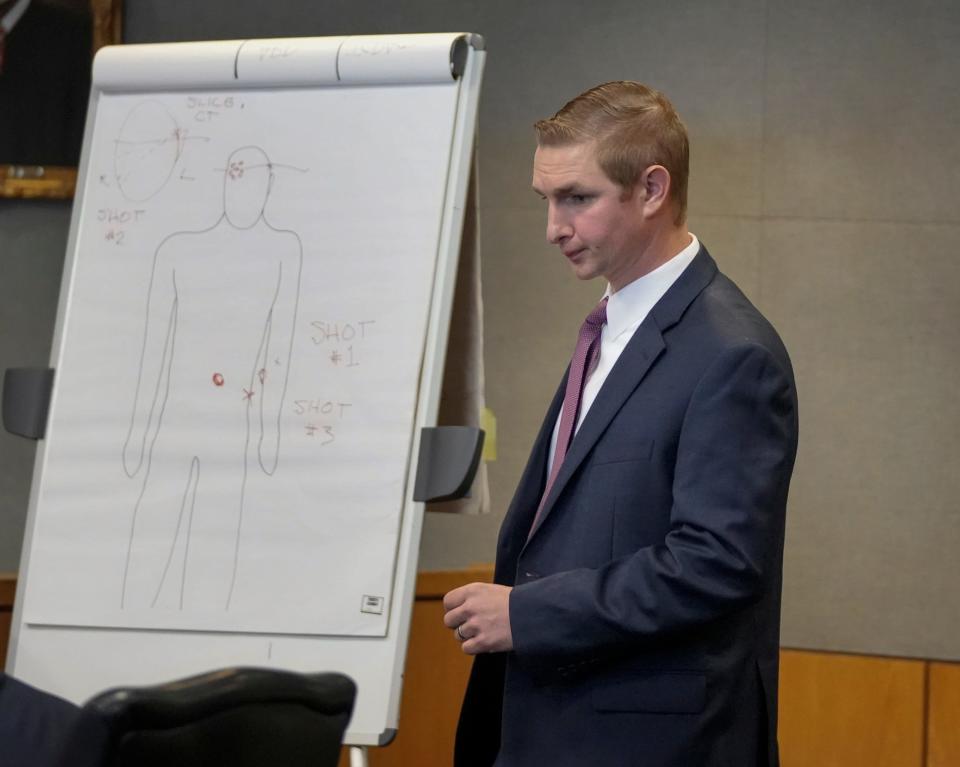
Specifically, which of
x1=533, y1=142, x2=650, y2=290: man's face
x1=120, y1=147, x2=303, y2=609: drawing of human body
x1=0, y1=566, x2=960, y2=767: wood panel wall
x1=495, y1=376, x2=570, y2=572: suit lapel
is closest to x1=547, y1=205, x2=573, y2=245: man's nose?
x1=533, y1=142, x2=650, y2=290: man's face

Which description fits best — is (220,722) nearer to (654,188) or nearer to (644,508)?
(644,508)

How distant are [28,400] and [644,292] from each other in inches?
52.3

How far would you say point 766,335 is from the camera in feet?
6.01

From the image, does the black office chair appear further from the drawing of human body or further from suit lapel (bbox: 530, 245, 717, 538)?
the drawing of human body

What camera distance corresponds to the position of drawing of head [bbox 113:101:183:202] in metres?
2.66

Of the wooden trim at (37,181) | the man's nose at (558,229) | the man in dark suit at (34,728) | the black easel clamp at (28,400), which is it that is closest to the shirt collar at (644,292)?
the man's nose at (558,229)

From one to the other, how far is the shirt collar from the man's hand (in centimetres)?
44

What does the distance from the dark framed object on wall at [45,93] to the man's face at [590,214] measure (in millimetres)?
2303

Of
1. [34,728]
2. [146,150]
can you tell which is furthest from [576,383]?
[146,150]

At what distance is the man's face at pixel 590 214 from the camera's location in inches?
74.9


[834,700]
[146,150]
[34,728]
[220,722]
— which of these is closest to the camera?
[34,728]

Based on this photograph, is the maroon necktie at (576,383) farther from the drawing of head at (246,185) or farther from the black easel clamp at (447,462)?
the drawing of head at (246,185)

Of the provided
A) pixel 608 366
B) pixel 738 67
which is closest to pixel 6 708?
pixel 608 366

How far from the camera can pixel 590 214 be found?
1.91 meters
